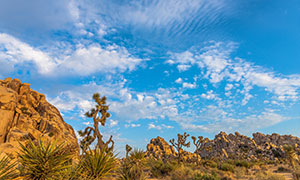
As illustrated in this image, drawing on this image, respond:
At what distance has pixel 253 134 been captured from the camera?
253 feet

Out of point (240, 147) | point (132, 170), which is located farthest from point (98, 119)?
point (240, 147)

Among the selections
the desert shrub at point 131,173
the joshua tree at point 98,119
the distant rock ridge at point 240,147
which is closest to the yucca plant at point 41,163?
the desert shrub at point 131,173

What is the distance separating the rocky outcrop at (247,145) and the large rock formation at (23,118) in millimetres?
44129

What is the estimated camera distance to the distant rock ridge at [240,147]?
56.6 meters

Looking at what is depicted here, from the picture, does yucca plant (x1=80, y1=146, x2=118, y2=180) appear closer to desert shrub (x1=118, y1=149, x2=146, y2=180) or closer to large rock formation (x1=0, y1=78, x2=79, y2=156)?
desert shrub (x1=118, y1=149, x2=146, y2=180)

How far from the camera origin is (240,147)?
67.1 metres

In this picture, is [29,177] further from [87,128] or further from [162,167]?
[87,128]

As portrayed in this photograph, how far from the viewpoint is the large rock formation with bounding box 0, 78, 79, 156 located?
32062 millimetres

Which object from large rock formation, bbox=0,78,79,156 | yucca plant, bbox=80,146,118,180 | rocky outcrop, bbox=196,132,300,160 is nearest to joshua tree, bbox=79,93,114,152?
large rock formation, bbox=0,78,79,156

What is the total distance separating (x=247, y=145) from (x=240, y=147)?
2.66m

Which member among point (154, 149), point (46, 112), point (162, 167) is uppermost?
point (46, 112)

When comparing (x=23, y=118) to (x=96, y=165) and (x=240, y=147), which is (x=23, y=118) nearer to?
(x=96, y=165)

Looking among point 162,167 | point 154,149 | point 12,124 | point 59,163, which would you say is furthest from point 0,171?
point 154,149

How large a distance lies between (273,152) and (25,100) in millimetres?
72683
